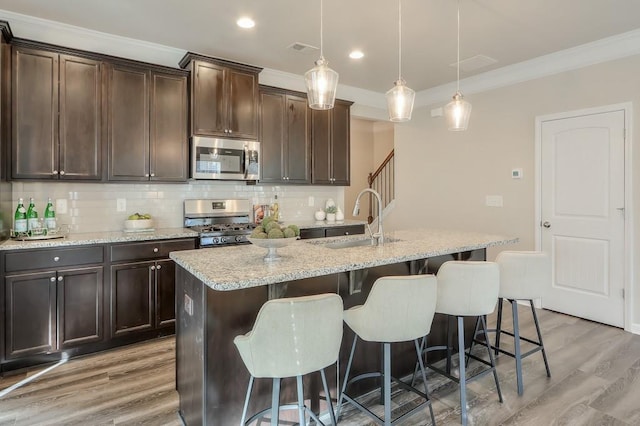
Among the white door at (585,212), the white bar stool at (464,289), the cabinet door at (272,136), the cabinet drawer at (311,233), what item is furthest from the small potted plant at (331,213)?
the white bar stool at (464,289)

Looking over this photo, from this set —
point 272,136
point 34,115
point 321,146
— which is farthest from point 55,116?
point 321,146

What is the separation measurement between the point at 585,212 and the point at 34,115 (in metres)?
5.28

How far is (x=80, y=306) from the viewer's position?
118 inches

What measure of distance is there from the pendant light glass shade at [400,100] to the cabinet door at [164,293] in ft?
7.76

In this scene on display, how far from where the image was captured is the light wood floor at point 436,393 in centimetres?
221

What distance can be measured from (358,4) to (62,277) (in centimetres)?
318

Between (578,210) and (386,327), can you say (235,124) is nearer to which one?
(386,327)

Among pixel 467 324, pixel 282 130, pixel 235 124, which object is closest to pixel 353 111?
pixel 282 130

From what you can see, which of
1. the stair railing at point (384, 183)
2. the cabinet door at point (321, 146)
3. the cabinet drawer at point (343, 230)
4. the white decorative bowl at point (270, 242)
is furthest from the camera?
the stair railing at point (384, 183)

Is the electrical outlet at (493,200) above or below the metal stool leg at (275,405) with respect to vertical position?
above

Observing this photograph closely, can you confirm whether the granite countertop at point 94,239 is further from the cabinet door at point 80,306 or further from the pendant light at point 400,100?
the pendant light at point 400,100

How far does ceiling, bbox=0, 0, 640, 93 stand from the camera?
2.96 meters

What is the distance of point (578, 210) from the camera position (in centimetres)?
396

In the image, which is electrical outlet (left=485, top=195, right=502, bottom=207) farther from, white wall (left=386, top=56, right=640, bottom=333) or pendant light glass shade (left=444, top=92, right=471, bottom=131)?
pendant light glass shade (left=444, top=92, right=471, bottom=131)
